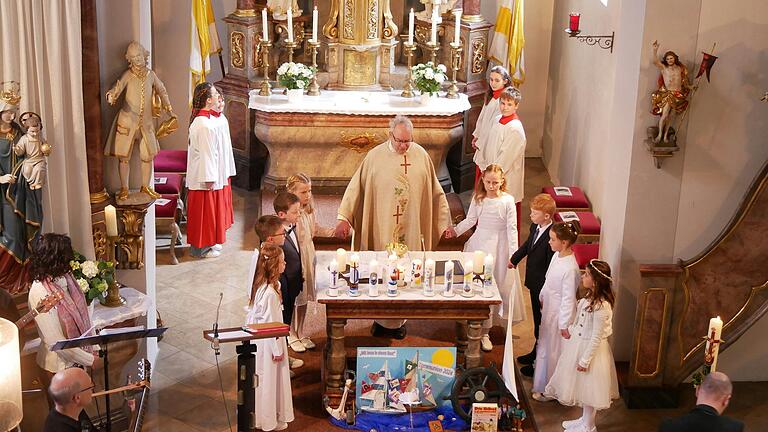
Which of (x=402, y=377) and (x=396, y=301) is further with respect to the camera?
(x=402, y=377)

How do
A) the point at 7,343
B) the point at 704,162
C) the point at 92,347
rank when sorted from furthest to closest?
the point at 704,162 → the point at 92,347 → the point at 7,343

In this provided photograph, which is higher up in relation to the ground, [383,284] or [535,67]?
[535,67]

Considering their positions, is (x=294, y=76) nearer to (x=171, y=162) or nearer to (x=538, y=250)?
(x=171, y=162)

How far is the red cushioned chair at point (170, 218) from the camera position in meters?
11.6

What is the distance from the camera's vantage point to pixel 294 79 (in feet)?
42.2

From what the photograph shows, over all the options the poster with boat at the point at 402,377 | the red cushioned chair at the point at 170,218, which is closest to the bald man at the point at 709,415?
the poster with boat at the point at 402,377

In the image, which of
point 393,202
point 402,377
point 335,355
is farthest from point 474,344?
point 393,202

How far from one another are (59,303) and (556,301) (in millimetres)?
3584

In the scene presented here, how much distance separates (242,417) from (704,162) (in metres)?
4.33

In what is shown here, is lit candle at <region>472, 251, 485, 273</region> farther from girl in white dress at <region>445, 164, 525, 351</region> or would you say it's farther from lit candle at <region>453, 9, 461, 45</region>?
lit candle at <region>453, 9, 461, 45</region>

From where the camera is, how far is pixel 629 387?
8805mm

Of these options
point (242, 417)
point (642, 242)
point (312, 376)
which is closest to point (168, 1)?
point (312, 376)

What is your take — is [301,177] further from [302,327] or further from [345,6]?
[345,6]

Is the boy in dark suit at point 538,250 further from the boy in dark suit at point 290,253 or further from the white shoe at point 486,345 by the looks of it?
the boy in dark suit at point 290,253
